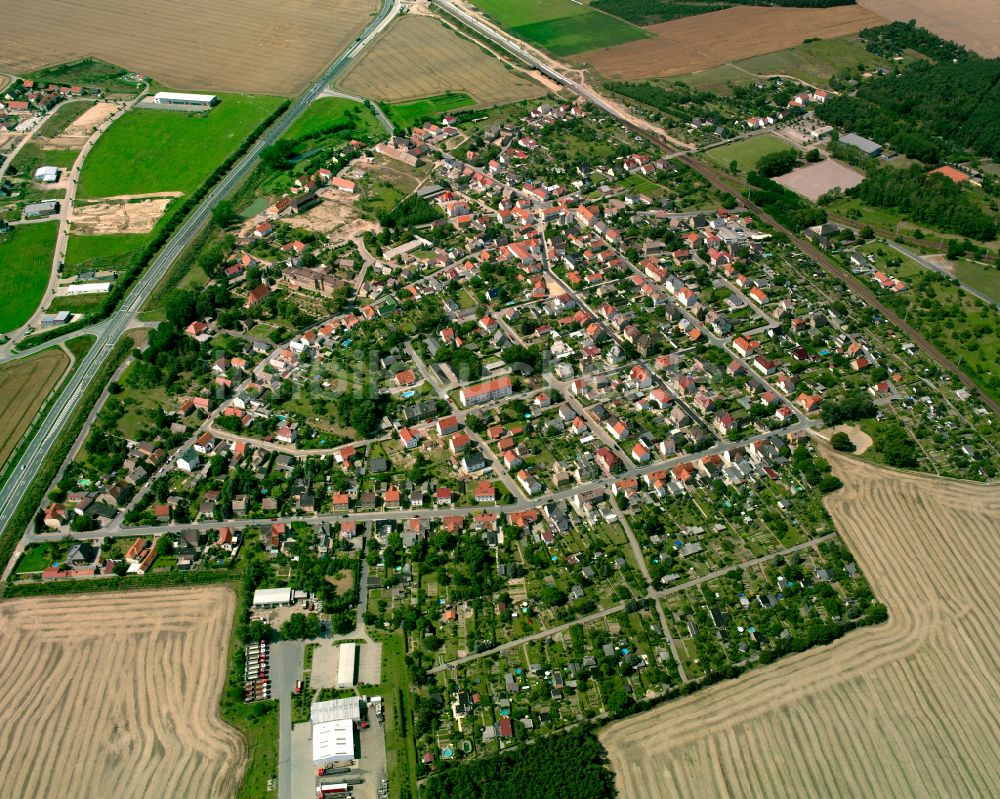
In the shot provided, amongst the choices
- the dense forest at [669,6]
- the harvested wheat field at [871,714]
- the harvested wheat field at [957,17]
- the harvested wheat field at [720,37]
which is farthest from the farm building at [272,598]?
the harvested wheat field at [957,17]

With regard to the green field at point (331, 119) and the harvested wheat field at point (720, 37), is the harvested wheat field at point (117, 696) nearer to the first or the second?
the green field at point (331, 119)

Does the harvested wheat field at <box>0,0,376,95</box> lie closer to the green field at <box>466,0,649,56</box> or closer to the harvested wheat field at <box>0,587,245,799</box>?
the green field at <box>466,0,649,56</box>

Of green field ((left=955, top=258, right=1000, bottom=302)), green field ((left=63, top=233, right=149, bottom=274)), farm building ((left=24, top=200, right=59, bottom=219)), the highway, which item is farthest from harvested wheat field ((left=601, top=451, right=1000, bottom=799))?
farm building ((left=24, top=200, right=59, bottom=219))

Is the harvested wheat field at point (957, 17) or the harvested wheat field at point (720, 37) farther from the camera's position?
the harvested wheat field at point (957, 17)

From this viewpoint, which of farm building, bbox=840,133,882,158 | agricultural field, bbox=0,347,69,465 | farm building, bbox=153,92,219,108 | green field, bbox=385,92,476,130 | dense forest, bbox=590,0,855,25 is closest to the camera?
agricultural field, bbox=0,347,69,465

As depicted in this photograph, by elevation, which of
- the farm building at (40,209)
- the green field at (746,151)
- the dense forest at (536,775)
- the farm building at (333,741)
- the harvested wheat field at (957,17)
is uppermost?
the harvested wheat field at (957,17)

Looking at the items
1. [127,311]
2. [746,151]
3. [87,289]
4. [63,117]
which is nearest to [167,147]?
[63,117]

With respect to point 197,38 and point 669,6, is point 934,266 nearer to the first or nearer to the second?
point 669,6
